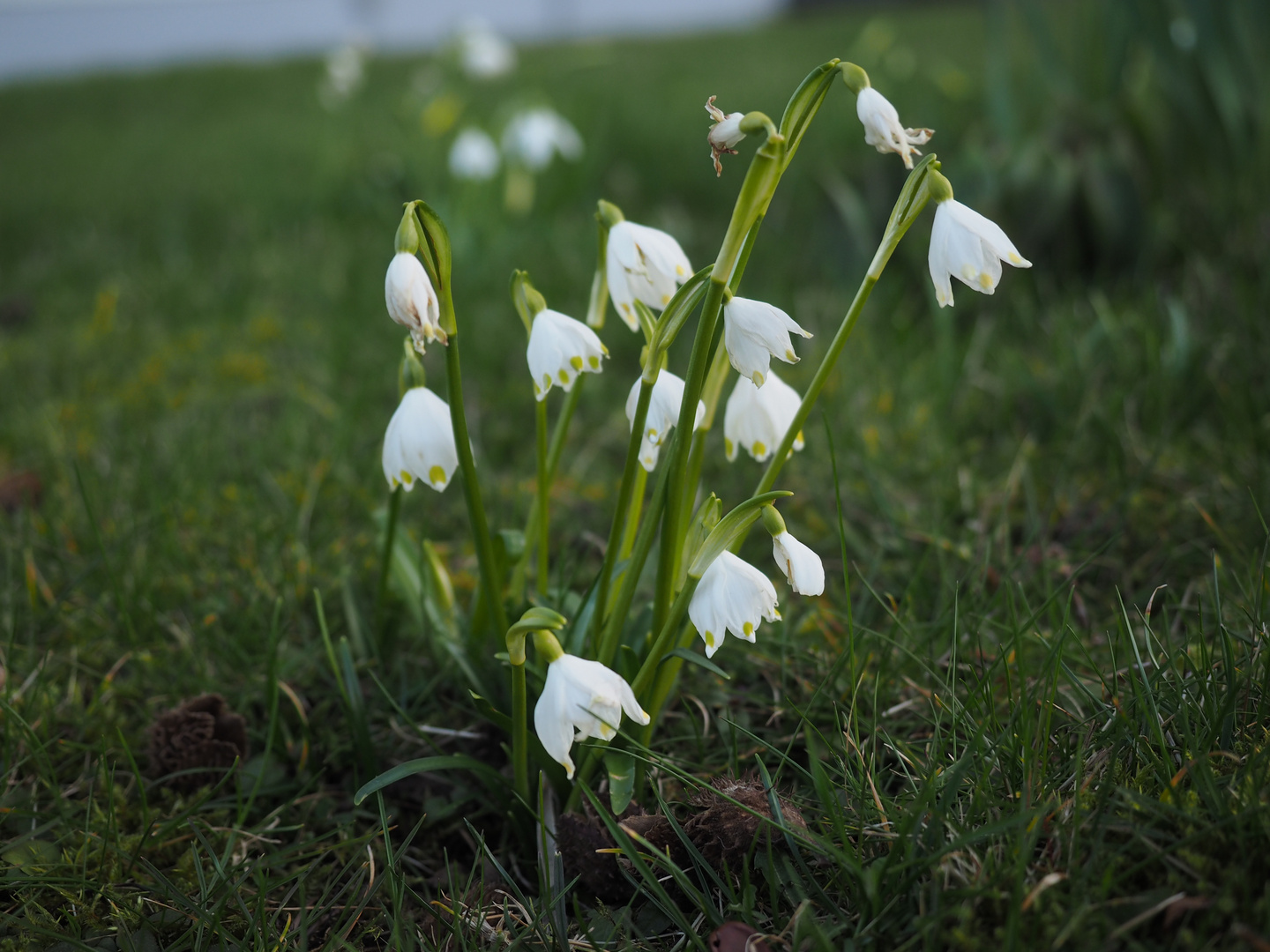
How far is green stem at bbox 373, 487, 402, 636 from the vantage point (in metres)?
1.11

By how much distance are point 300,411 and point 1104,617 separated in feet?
5.68

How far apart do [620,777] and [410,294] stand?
1.82ft

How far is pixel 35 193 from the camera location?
4.40m

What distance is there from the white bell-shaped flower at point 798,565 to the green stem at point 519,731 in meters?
0.28

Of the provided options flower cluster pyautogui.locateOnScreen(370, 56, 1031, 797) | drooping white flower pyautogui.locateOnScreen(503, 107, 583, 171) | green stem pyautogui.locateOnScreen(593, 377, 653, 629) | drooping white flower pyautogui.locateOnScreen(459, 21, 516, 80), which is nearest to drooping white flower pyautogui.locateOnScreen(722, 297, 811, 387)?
flower cluster pyautogui.locateOnScreen(370, 56, 1031, 797)

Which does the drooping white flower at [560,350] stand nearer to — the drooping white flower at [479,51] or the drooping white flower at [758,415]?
the drooping white flower at [758,415]

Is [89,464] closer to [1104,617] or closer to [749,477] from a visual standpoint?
[749,477]

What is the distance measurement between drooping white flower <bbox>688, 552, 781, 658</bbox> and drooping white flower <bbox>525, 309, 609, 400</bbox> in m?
0.23

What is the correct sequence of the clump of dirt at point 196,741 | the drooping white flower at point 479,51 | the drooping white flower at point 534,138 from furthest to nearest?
the drooping white flower at point 479,51
the drooping white flower at point 534,138
the clump of dirt at point 196,741

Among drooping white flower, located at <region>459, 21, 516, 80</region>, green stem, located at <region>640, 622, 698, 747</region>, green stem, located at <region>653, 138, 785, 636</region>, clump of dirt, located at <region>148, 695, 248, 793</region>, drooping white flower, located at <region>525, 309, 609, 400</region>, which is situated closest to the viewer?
green stem, located at <region>653, 138, 785, 636</region>

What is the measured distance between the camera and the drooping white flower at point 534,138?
9.82 feet

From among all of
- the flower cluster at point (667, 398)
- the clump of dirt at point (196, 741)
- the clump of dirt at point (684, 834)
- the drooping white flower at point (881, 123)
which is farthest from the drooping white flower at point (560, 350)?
the clump of dirt at point (196, 741)

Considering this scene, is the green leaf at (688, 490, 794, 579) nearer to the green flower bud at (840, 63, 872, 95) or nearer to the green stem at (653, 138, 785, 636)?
the green stem at (653, 138, 785, 636)

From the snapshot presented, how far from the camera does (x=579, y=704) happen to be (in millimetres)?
818
